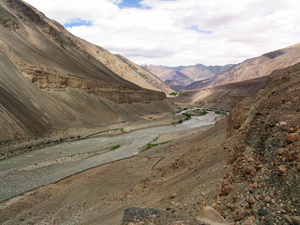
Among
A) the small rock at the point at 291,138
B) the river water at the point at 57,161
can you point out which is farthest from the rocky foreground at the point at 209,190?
the river water at the point at 57,161

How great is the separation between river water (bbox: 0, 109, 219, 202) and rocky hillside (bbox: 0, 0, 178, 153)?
3.27 meters

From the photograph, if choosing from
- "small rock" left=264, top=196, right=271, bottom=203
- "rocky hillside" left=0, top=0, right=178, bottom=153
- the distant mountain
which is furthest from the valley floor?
the distant mountain

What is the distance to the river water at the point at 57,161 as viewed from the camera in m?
14.3

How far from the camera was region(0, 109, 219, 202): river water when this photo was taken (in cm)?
1435

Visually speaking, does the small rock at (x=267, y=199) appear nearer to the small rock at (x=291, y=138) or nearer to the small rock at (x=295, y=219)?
the small rock at (x=295, y=219)

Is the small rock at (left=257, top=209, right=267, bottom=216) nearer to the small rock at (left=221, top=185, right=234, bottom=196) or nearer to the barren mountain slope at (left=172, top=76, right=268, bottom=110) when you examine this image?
the small rock at (left=221, top=185, right=234, bottom=196)

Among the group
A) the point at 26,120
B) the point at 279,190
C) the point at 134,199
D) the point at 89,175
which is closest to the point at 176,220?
the point at 279,190

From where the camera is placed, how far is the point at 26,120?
81.6ft

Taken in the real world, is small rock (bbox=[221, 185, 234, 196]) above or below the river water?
above

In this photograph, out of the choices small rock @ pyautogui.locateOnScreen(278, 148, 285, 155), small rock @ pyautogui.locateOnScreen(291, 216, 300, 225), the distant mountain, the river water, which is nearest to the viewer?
small rock @ pyautogui.locateOnScreen(291, 216, 300, 225)

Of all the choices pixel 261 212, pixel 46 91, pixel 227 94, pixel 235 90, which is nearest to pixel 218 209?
pixel 261 212

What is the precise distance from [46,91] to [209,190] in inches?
1264

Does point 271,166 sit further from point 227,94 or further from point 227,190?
point 227,94

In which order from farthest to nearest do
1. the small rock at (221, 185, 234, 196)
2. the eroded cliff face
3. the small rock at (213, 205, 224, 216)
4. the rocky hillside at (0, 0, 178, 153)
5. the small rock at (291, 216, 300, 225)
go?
the eroded cliff face < the rocky hillside at (0, 0, 178, 153) < the small rock at (221, 185, 234, 196) < the small rock at (213, 205, 224, 216) < the small rock at (291, 216, 300, 225)
